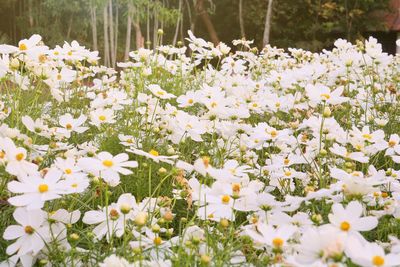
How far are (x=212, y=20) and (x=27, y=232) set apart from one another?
12.6 meters

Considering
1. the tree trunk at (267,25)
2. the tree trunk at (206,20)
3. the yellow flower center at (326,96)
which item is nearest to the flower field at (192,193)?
the yellow flower center at (326,96)

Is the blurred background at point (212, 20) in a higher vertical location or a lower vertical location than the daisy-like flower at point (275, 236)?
lower

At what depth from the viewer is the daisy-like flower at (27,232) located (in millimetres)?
1056

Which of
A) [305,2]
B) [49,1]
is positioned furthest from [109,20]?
[305,2]

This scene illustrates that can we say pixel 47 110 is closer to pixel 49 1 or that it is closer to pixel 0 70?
pixel 0 70

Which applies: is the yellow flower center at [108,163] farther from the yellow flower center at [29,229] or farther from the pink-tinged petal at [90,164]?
the yellow flower center at [29,229]

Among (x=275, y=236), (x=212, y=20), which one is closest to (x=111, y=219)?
(x=275, y=236)

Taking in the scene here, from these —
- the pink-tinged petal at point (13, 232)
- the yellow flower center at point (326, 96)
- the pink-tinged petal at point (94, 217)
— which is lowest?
the pink-tinged petal at point (94, 217)

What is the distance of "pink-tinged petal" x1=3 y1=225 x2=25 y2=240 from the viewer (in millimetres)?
1057

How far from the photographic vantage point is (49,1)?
38.7 ft

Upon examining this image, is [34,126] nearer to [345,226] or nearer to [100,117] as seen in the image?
[100,117]

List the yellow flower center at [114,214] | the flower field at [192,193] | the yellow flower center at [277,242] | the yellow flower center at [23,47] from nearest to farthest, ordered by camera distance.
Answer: the yellow flower center at [277,242] → the flower field at [192,193] → the yellow flower center at [114,214] → the yellow flower center at [23,47]

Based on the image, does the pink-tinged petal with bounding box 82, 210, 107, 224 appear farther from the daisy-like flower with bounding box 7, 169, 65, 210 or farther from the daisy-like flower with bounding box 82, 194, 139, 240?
the daisy-like flower with bounding box 7, 169, 65, 210

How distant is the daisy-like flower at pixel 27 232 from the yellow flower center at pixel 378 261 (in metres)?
0.63
